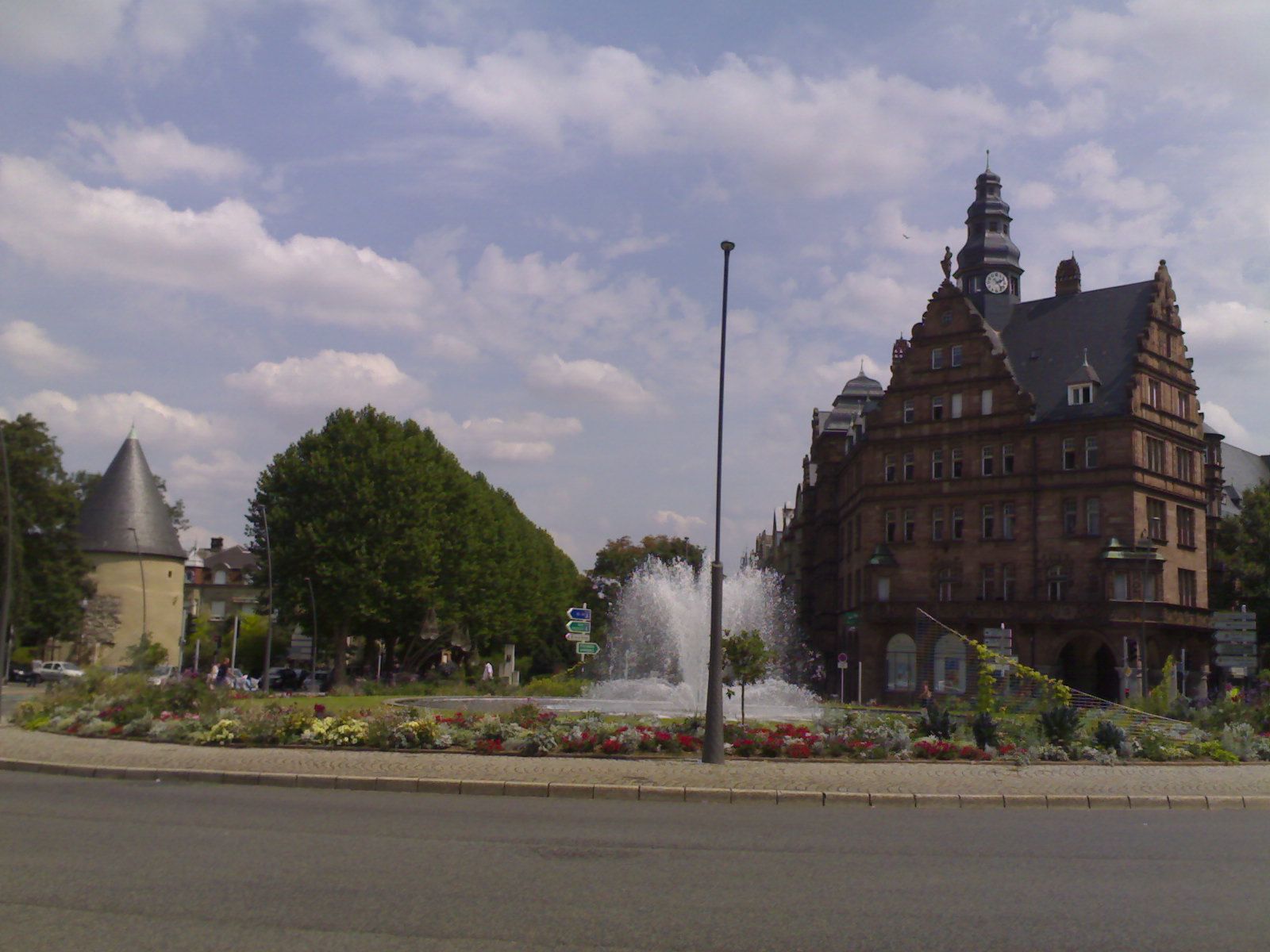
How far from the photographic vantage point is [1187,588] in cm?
5966

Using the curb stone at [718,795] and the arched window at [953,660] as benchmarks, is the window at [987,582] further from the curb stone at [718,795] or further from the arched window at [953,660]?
the curb stone at [718,795]

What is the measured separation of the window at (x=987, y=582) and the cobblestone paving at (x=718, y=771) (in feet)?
131

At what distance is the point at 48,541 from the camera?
70750 millimetres

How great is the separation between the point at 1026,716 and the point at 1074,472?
3758cm

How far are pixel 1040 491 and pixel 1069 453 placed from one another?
2221 mm

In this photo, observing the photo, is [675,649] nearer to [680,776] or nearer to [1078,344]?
[1078,344]

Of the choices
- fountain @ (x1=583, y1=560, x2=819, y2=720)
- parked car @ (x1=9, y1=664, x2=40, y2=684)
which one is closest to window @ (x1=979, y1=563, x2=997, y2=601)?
fountain @ (x1=583, y1=560, x2=819, y2=720)

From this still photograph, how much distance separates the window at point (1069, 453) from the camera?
59.4 meters

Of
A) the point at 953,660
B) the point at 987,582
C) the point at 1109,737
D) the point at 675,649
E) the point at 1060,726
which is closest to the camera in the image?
the point at 1109,737

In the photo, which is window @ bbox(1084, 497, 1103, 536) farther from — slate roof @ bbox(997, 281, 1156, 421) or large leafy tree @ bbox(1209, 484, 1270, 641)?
large leafy tree @ bbox(1209, 484, 1270, 641)

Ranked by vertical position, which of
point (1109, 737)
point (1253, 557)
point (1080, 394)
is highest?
point (1080, 394)

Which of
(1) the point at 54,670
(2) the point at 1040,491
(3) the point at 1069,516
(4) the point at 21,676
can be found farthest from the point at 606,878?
(1) the point at 54,670

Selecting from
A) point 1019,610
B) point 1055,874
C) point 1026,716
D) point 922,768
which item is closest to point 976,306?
point 1019,610

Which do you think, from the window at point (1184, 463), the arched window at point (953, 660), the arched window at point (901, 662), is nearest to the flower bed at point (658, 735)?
the arched window at point (953, 660)
